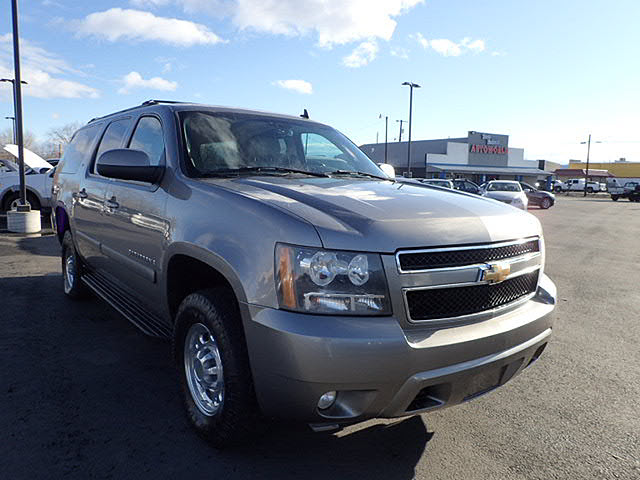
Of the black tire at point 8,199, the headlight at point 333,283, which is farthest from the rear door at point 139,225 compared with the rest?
the black tire at point 8,199

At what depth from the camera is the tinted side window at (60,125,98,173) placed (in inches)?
197

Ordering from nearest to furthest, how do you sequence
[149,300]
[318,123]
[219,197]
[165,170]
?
[219,197] < [165,170] < [149,300] < [318,123]

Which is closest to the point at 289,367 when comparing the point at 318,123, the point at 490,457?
the point at 490,457

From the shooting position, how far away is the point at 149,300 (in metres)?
3.40

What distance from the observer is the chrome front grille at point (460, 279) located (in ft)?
7.09

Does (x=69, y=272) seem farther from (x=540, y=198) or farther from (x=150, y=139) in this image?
(x=540, y=198)

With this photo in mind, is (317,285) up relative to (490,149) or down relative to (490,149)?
down

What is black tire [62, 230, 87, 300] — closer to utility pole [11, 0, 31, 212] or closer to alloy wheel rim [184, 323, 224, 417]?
alloy wheel rim [184, 323, 224, 417]

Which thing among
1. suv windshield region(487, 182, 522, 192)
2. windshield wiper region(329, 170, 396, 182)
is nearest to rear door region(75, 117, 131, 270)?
windshield wiper region(329, 170, 396, 182)

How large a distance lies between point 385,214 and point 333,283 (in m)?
0.47

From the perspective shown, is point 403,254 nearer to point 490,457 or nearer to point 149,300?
point 490,457

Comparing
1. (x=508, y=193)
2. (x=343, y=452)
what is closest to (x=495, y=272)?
(x=343, y=452)

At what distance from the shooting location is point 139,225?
3338mm

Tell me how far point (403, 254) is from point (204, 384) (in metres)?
1.38
